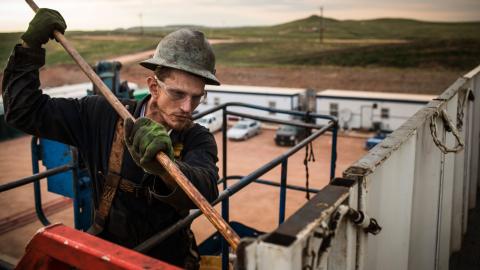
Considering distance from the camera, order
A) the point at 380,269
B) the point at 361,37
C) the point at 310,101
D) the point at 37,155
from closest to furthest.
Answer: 1. the point at 380,269
2. the point at 37,155
3. the point at 310,101
4. the point at 361,37

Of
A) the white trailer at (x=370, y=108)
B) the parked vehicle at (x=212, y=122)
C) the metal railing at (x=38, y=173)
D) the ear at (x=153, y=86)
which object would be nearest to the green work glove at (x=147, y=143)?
the ear at (x=153, y=86)

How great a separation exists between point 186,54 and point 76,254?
1.51m

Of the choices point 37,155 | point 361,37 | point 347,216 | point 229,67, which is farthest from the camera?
point 361,37

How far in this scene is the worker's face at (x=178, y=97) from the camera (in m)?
2.71

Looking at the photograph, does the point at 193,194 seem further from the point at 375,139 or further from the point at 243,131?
the point at 243,131

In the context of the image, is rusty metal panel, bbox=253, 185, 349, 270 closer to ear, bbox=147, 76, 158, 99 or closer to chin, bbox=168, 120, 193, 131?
chin, bbox=168, 120, 193, 131

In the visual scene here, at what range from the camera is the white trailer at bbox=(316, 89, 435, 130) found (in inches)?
1044

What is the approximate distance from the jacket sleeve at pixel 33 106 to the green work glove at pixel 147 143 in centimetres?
56

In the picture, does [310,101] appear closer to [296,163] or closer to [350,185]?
[296,163]

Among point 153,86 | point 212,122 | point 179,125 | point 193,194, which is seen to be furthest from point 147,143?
point 212,122

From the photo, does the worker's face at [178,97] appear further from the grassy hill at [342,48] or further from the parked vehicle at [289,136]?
the grassy hill at [342,48]

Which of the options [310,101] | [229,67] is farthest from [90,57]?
[310,101]

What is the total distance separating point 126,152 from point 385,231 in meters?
1.61

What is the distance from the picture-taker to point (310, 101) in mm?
31094
